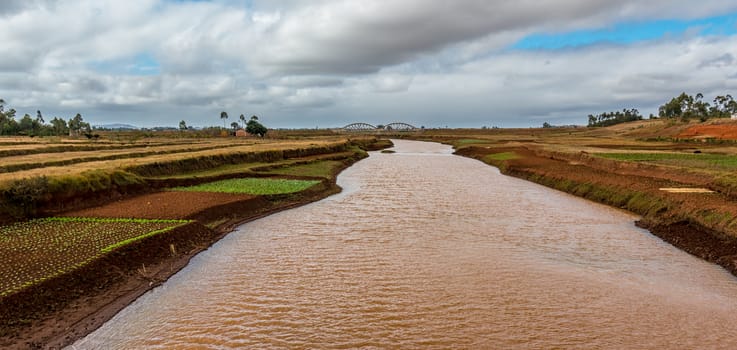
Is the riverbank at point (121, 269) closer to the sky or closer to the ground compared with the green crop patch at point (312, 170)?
closer to the ground

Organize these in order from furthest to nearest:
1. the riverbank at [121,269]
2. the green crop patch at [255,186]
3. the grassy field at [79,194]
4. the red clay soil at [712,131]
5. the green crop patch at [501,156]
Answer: the red clay soil at [712,131] → the green crop patch at [501,156] → the green crop patch at [255,186] → the grassy field at [79,194] → the riverbank at [121,269]

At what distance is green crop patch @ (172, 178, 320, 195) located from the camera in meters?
26.3

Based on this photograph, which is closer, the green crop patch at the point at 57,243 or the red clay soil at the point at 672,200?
the green crop patch at the point at 57,243

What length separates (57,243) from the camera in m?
13.9

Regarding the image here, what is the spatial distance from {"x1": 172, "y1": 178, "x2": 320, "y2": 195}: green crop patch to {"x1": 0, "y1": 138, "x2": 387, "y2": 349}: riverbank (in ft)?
5.21

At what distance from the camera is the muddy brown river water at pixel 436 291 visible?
10.0 m

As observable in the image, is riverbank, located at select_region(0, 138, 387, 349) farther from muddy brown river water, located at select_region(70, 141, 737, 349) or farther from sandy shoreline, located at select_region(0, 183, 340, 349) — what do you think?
muddy brown river water, located at select_region(70, 141, 737, 349)

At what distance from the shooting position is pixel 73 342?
9.61 metres

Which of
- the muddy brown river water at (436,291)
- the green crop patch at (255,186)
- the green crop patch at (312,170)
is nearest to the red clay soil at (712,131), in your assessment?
the green crop patch at (312,170)

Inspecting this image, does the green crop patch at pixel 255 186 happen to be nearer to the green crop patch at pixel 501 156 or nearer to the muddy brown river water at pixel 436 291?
the muddy brown river water at pixel 436 291

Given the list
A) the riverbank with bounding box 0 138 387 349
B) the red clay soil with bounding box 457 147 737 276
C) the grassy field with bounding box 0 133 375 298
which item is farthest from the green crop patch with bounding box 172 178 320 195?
the red clay soil with bounding box 457 147 737 276

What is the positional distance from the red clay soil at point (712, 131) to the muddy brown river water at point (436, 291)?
184 ft

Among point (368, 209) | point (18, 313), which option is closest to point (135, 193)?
point (368, 209)

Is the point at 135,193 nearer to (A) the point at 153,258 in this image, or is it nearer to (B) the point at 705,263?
(A) the point at 153,258
